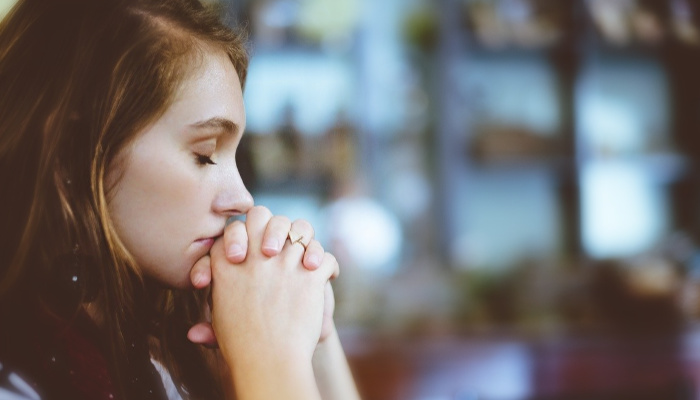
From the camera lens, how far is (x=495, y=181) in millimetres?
3057

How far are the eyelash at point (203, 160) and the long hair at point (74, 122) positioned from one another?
52mm

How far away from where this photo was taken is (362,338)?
2.14m

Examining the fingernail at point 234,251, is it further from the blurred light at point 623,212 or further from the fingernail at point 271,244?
the blurred light at point 623,212

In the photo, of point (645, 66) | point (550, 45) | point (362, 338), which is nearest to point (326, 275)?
point (362, 338)

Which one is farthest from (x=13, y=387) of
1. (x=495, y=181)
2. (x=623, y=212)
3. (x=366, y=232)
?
(x=623, y=212)

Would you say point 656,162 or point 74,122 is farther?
point 656,162

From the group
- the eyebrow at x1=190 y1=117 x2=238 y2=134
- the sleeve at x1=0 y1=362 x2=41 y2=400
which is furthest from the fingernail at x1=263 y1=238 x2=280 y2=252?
the sleeve at x1=0 y1=362 x2=41 y2=400

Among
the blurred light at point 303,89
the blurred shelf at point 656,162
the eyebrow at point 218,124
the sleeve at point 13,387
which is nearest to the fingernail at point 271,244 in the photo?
the eyebrow at point 218,124

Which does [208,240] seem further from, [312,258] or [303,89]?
[303,89]

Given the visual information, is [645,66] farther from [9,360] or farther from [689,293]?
[9,360]

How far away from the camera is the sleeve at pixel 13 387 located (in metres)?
0.50

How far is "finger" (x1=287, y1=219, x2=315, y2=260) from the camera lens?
69 centimetres

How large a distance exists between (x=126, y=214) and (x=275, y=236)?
14 cm

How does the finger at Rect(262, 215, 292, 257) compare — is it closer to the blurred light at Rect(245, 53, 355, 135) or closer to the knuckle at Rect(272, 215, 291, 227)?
the knuckle at Rect(272, 215, 291, 227)
